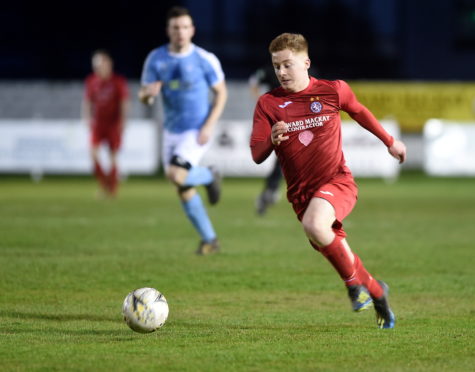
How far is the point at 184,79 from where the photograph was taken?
10.8 metres

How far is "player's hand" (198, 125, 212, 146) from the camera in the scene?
421 inches

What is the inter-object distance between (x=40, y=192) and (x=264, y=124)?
14.0m

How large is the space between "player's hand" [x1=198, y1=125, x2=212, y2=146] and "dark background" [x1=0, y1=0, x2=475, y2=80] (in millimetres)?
23104

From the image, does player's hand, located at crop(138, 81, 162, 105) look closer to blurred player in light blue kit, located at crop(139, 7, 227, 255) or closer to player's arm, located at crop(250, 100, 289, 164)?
blurred player in light blue kit, located at crop(139, 7, 227, 255)

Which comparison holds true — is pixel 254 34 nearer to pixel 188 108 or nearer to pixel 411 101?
pixel 411 101

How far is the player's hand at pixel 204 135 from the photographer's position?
10695 millimetres

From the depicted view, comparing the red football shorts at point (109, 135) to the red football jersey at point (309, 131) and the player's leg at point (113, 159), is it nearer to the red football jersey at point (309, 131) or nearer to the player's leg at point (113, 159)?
the player's leg at point (113, 159)

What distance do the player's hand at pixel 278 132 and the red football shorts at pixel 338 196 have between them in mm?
472

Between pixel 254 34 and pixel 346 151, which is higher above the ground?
pixel 346 151

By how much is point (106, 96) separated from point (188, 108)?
912 centimetres

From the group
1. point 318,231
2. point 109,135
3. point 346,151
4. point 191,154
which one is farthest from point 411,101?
point 318,231

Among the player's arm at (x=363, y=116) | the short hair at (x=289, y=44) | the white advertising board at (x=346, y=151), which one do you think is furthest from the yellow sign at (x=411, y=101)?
the short hair at (x=289, y=44)

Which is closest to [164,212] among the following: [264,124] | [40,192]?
[40,192]

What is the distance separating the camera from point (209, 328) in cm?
680
